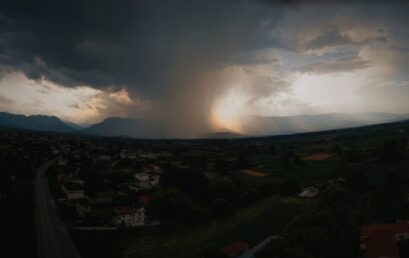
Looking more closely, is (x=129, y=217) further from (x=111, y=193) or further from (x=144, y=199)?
(x=111, y=193)

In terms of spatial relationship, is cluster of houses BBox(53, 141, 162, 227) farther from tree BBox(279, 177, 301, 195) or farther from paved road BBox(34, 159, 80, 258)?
tree BBox(279, 177, 301, 195)

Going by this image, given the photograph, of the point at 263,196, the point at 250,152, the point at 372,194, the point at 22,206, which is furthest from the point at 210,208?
the point at 250,152

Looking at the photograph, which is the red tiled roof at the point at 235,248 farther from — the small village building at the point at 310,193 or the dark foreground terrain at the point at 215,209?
the small village building at the point at 310,193

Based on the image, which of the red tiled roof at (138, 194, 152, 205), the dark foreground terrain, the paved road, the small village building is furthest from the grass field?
the red tiled roof at (138, 194, 152, 205)

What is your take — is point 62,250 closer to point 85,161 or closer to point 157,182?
point 157,182

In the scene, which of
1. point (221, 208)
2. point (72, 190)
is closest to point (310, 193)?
point (221, 208)

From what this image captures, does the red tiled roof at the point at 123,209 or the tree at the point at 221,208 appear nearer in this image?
the red tiled roof at the point at 123,209

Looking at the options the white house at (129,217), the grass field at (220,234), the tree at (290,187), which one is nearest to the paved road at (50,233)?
the grass field at (220,234)
